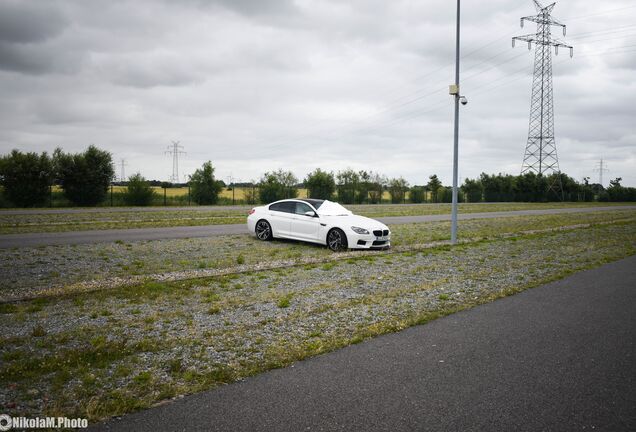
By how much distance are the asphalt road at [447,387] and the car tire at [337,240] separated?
7.47 m

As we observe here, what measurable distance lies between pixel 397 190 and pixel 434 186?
8.17 m

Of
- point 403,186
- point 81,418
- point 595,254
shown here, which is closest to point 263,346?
point 81,418

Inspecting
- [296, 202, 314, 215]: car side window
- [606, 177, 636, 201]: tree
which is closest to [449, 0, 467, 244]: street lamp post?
[296, 202, 314, 215]: car side window

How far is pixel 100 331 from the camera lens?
5738 millimetres

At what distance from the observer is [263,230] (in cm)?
1552

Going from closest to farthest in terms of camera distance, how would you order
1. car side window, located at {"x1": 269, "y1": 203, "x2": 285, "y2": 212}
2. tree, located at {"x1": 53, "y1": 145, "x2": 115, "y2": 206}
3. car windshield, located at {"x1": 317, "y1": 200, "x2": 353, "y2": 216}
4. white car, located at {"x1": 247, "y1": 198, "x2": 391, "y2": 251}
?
white car, located at {"x1": 247, "y1": 198, "x2": 391, "y2": 251}
car windshield, located at {"x1": 317, "y1": 200, "x2": 353, "y2": 216}
car side window, located at {"x1": 269, "y1": 203, "x2": 285, "y2": 212}
tree, located at {"x1": 53, "y1": 145, "x2": 115, "y2": 206}

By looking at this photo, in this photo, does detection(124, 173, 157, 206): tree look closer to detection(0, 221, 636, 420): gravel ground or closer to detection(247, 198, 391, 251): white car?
detection(247, 198, 391, 251): white car

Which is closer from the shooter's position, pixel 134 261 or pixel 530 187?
pixel 134 261

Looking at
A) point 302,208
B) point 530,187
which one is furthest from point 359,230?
point 530,187

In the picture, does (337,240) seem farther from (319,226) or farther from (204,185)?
(204,185)

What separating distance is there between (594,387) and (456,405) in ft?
4.58

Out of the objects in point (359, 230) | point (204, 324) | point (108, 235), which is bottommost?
point (204, 324)

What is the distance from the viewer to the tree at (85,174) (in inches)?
1388

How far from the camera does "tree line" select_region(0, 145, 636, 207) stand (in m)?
33.1
